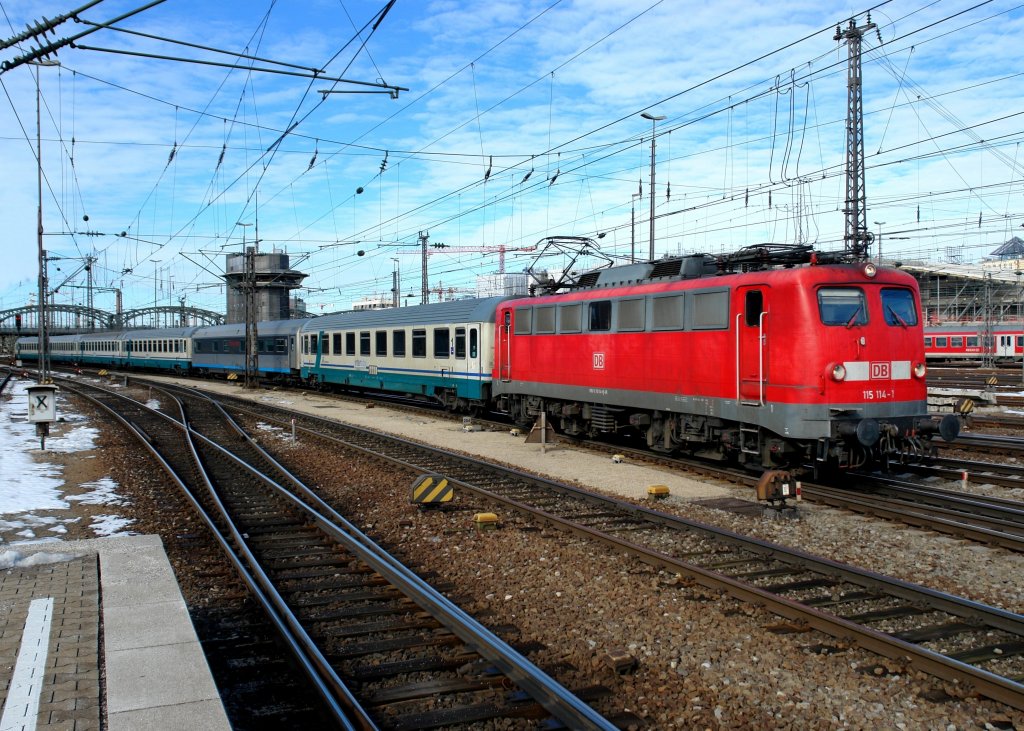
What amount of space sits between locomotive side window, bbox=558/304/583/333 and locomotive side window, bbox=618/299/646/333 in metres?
1.56

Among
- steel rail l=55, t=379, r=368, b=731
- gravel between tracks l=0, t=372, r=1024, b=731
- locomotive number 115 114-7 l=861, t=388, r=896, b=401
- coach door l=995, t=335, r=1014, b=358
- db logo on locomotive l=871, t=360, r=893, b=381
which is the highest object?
coach door l=995, t=335, r=1014, b=358

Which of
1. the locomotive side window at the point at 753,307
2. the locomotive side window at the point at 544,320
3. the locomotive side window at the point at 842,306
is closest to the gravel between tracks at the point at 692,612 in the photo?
the locomotive side window at the point at 753,307

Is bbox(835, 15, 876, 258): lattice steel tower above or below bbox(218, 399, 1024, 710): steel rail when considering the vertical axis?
above

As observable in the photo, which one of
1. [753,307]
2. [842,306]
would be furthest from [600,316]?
[842,306]

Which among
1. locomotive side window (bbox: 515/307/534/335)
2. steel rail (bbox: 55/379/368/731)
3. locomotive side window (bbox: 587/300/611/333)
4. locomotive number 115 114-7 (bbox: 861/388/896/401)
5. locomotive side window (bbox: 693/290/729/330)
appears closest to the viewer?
steel rail (bbox: 55/379/368/731)

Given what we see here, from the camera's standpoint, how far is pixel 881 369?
11.5m

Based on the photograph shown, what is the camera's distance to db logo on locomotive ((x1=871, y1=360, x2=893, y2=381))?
11.5m

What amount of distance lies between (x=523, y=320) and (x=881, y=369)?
947 cm

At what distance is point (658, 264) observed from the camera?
1499cm

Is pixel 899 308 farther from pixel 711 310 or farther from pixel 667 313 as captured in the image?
pixel 667 313

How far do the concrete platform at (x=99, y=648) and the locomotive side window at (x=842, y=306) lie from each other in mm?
9274

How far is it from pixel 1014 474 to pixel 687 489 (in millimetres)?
5992

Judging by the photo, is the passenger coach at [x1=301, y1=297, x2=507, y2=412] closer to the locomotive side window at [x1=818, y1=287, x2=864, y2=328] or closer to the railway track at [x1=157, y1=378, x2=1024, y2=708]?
the railway track at [x1=157, y1=378, x2=1024, y2=708]

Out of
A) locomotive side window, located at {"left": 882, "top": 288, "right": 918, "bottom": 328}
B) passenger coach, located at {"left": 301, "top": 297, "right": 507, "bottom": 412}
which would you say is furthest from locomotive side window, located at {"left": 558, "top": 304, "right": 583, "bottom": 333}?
locomotive side window, located at {"left": 882, "top": 288, "right": 918, "bottom": 328}
